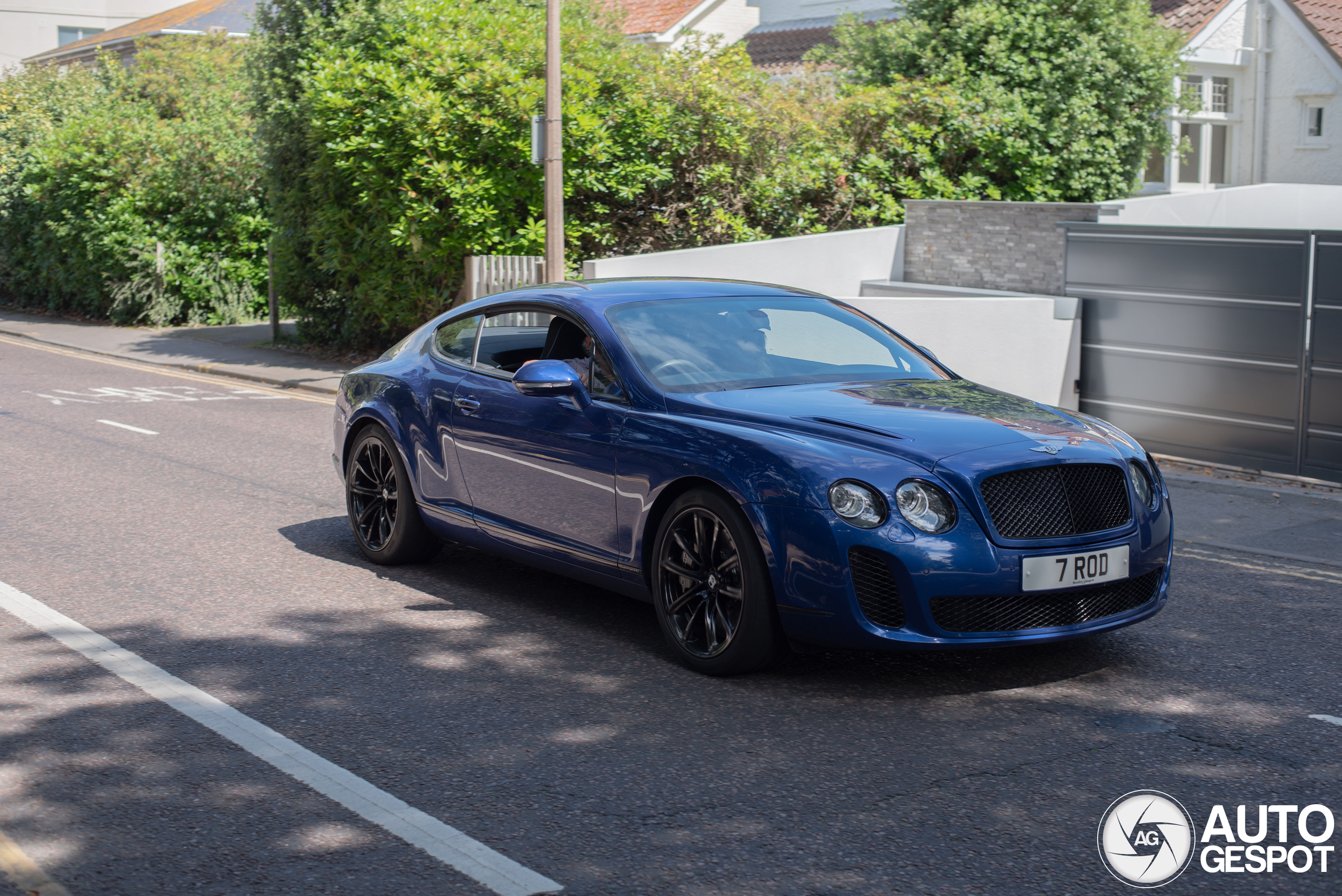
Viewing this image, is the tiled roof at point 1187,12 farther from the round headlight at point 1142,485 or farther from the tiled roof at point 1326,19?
the round headlight at point 1142,485

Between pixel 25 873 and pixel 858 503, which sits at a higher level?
pixel 858 503

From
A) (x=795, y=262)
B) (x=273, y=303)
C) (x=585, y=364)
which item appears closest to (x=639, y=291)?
(x=585, y=364)

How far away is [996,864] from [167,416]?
39.5 feet

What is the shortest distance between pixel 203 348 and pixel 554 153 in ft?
30.4

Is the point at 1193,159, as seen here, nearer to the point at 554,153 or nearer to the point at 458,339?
the point at 554,153

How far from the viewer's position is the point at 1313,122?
82.3 ft

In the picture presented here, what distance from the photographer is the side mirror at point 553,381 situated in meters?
5.93

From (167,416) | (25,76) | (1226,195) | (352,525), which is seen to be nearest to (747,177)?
(1226,195)

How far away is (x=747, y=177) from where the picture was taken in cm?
1916

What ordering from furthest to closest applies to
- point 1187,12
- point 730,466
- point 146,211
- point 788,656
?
point 146,211, point 1187,12, point 788,656, point 730,466

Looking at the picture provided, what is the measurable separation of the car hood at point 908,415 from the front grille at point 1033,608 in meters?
0.53

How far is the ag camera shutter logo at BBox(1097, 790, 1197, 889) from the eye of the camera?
3688 mm

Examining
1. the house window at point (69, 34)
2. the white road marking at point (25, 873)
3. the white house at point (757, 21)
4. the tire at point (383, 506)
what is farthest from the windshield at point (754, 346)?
the house window at point (69, 34)

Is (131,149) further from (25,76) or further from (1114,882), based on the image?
(1114,882)
